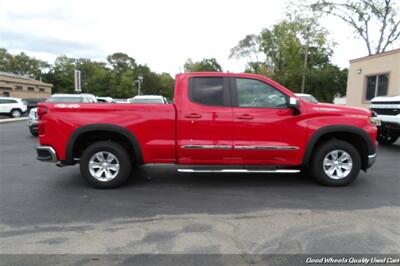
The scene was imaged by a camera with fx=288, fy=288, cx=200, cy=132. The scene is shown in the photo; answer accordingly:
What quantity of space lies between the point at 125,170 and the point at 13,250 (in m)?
2.13

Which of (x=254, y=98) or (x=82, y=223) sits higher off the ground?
(x=254, y=98)

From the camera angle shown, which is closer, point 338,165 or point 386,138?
point 338,165

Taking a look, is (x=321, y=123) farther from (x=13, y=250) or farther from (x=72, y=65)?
(x=72, y=65)

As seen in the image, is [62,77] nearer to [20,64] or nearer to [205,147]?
[20,64]

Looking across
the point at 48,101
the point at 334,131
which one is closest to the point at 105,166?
the point at 334,131

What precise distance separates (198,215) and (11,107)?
23.3 metres

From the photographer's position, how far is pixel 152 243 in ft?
10.4

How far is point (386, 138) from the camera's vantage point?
981cm

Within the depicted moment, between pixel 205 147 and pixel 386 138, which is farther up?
pixel 205 147

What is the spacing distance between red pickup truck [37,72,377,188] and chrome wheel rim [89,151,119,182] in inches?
0.6

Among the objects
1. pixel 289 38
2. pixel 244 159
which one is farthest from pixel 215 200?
pixel 289 38

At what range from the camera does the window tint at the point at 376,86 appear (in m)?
15.9

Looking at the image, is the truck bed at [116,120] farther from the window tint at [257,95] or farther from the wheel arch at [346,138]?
the wheel arch at [346,138]

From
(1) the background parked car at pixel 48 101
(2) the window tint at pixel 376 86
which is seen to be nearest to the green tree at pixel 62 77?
(1) the background parked car at pixel 48 101
